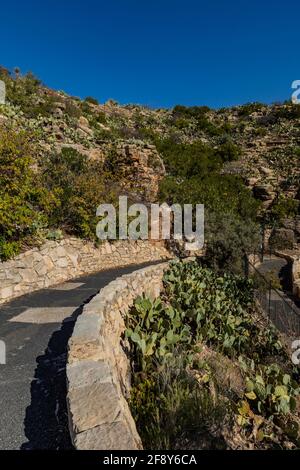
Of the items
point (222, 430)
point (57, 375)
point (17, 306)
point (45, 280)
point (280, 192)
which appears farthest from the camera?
point (280, 192)

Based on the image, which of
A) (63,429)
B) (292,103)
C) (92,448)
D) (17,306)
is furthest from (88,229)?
(292,103)

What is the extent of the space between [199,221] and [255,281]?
4810mm

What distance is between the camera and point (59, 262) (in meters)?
9.02

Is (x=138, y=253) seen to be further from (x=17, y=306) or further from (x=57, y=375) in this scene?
Result: (x=57, y=375)

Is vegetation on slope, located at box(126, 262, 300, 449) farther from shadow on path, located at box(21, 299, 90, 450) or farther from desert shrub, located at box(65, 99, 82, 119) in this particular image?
desert shrub, located at box(65, 99, 82, 119)

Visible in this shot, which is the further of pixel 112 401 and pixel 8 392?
pixel 8 392

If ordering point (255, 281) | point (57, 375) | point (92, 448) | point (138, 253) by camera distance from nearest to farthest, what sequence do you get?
point (92, 448) → point (57, 375) → point (255, 281) → point (138, 253)

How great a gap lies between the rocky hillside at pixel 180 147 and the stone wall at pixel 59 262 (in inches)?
31.2

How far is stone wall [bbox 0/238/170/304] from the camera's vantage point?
7151 mm

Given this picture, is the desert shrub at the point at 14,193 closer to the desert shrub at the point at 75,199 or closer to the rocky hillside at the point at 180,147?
the rocky hillside at the point at 180,147

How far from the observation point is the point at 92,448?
211 centimetres

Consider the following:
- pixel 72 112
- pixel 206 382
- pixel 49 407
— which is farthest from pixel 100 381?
pixel 72 112

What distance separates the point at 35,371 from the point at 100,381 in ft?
5.06

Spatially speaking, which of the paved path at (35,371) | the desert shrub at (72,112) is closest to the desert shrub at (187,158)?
the desert shrub at (72,112)
